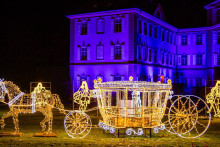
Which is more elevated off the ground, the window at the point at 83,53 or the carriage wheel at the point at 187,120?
the window at the point at 83,53

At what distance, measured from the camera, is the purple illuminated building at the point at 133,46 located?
43.4m

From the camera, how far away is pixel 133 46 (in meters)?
43.0

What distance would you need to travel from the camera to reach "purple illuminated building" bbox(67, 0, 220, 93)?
4338cm

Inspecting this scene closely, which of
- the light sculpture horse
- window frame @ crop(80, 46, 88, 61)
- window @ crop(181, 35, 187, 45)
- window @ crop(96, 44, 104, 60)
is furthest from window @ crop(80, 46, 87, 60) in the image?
the light sculpture horse

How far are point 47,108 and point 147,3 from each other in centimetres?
3449

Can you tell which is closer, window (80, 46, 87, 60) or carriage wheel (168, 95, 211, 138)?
carriage wheel (168, 95, 211, 138)

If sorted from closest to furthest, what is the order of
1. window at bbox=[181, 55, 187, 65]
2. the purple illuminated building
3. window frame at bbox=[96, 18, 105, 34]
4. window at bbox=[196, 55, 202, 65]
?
the purple illuminated building, window frame at bbox=[96, 18, 105, 34], window at bbox=[196, 55, 202, 65], window at bbox=[181, 55, 187, 65]

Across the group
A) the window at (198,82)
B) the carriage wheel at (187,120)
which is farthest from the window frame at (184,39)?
the carriage wheel at (187,120)

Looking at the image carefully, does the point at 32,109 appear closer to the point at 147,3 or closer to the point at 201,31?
the point at 147,3

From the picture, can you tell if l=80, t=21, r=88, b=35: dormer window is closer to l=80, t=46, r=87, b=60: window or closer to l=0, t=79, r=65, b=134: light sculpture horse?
l=80, t=46, r=87, b=60: window

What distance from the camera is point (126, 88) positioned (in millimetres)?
14898

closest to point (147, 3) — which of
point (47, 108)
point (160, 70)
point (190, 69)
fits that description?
point (160, 70)

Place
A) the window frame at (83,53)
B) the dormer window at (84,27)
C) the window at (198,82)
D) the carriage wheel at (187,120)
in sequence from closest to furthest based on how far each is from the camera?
the carriage wheel at (187,120)
the dormer window at (84,27)
the window frame at (83,53)
the window at (198,82)

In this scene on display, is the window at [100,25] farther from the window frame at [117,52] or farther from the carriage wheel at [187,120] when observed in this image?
the carriage wheel at [187,120]
